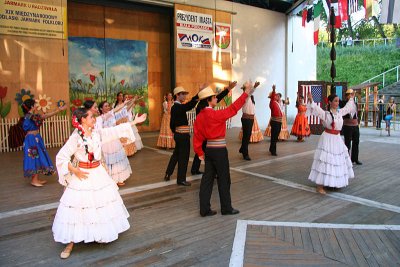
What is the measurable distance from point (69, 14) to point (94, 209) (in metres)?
11.5

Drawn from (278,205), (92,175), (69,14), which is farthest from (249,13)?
(92,175)

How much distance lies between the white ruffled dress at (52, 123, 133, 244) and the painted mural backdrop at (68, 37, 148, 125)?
30.5ft

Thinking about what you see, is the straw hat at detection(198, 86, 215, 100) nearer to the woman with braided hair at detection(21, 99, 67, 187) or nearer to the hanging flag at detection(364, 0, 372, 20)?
the woman with braided hair at detection(21, 99, 67, 187)

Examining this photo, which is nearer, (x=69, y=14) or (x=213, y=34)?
(x=69, y=14)

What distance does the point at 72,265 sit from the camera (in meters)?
3.72

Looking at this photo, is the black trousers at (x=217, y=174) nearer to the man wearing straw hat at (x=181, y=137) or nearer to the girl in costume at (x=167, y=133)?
the man wearing straw hat at (x=181, y=137)

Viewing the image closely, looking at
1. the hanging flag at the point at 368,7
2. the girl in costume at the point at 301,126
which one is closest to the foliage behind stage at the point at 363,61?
the hanging flag at the point at 368,7

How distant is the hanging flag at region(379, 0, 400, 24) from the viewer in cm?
747

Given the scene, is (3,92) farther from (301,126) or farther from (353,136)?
(353,136)

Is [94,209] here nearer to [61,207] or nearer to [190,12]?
[61,207]

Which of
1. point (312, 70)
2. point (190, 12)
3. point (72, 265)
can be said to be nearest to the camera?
point (72, 265)

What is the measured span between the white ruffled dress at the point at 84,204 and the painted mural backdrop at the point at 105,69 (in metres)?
9.30

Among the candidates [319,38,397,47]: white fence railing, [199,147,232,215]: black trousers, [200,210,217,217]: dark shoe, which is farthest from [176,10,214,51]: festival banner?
[319,38,397,47]: white fence railing

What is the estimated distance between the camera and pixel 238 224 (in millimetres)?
4840
